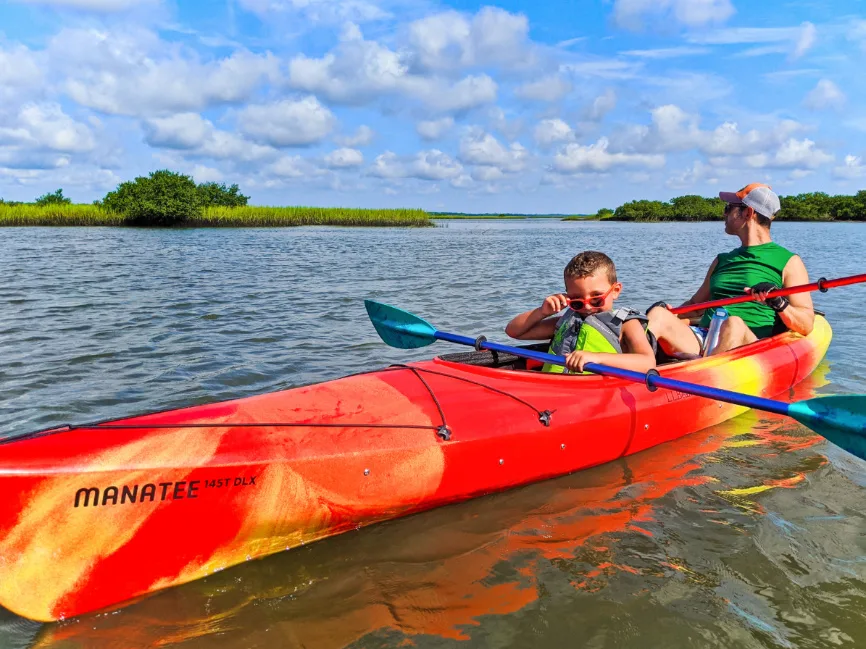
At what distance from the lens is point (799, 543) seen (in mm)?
3225

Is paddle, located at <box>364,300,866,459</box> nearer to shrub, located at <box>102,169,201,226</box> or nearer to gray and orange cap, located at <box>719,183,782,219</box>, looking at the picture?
gray and orange cap, located at <box>719,183,782,219</box>

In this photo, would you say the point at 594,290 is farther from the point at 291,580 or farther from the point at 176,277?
the point at 176,277

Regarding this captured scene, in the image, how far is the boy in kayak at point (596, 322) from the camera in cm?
380

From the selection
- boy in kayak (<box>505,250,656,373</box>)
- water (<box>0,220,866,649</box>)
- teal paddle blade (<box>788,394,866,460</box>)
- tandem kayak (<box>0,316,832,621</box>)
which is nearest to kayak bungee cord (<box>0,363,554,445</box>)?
tandem kayak (<box>0,316,832,621</box>)

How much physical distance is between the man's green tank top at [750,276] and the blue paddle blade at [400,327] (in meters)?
2.57

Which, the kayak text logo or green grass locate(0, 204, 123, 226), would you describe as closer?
the kayak text logo

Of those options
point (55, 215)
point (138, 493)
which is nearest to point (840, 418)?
point (138, 493)

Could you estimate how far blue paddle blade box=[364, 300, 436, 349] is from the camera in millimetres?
4996

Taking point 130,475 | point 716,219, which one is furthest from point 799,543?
point 716,219

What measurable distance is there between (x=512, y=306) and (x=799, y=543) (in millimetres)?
7681

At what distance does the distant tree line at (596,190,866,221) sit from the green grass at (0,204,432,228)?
34459 mm

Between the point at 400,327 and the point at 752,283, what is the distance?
2986 mm

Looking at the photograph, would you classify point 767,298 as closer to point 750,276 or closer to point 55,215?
point 750,276

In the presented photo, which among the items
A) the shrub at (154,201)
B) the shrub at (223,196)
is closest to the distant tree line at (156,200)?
the shrub at (154,201)
